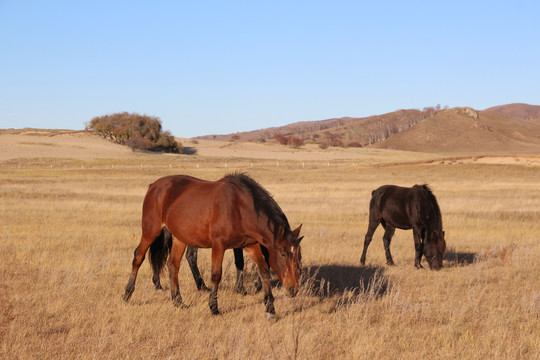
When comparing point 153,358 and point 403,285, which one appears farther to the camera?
point 403,285

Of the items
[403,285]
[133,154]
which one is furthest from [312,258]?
[133,154]

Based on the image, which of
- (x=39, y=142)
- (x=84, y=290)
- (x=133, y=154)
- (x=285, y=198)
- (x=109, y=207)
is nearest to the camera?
(x=84, y=290)

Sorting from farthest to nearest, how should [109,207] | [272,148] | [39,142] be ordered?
[272,148]
[39,142]
[109,207]

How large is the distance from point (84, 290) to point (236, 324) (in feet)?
9.88

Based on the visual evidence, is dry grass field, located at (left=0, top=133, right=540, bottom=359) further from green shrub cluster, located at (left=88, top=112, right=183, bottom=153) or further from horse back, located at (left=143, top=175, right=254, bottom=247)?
green shrub cluster, located at (left=88, top=112, right=183, bottom=153)

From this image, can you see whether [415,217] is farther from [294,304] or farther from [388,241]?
[294,304]

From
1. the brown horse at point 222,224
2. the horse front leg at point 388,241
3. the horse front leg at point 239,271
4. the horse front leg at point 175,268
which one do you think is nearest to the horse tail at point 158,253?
the brown horse at point 222,224

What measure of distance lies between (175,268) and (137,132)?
95.6m

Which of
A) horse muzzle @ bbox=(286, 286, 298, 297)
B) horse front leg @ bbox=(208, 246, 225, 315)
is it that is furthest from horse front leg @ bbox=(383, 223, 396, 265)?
horse muzzle @ bbox=(286, 286, 298, 297)

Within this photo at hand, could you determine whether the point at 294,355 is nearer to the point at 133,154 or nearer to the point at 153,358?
the point at 153,358

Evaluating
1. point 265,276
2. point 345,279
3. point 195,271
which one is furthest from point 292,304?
point 345,279

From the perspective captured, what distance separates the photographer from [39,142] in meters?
95.4

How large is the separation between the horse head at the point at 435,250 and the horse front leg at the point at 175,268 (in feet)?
17.8

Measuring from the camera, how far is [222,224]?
7188mm
